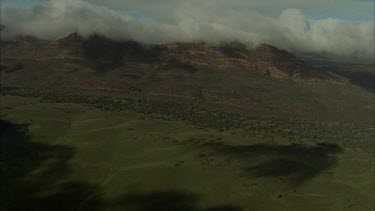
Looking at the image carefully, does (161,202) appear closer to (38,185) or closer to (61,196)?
(61,196)

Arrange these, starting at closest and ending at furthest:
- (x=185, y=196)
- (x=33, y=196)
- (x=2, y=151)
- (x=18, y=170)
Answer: (x=33, y=196) → (x=185, y=196) → (x=18, y=170) → (x=2, y=151)

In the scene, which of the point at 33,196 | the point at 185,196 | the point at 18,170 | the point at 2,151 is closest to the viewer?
the point at 33,196

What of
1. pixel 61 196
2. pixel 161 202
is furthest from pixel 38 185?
pixel 161 202

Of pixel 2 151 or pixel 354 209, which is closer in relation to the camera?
pixel 354 209

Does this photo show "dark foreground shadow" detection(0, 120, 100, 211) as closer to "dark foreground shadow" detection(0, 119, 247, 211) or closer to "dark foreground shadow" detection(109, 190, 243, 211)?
"dark foreground shadow" detection(0, 119, 247, 211)

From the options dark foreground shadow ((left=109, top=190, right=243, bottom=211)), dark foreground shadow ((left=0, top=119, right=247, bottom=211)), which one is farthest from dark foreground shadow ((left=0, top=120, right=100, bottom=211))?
dark foreground shadow ((left=109, top=190, right=243, bottom=211))

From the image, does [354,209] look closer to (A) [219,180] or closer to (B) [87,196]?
(A) [219,180]

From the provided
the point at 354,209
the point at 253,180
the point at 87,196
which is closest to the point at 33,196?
the point at 87,196

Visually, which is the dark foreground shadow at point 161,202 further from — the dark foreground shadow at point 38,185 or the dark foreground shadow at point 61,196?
the dark foreground shadow at point 38,185

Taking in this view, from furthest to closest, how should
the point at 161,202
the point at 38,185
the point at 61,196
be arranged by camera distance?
the point at 38,185, the point at 161,202, the point at 61,196
